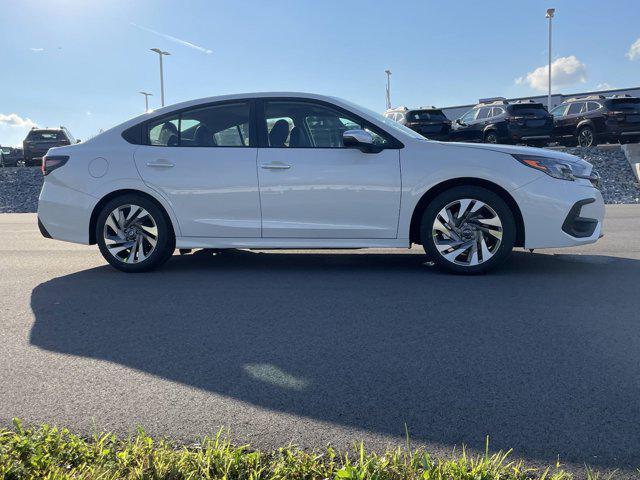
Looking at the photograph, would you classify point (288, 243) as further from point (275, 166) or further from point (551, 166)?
point (551, 166)

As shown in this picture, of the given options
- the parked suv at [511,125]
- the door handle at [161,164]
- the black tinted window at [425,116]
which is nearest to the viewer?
the door handle at [161,164]

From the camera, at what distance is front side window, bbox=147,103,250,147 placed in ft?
19.6

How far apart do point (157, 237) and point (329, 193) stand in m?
1.72

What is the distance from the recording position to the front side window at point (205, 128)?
19.6ft

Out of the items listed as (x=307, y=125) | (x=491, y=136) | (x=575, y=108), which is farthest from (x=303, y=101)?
(x=575, y=108)

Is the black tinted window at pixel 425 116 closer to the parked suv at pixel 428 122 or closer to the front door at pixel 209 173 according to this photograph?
the parked suv at pixel 428 122

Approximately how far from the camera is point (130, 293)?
5180mm

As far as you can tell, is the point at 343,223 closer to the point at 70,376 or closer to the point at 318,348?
the point at 318,348

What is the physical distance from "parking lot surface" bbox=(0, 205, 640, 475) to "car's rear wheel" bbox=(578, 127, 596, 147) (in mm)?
17114

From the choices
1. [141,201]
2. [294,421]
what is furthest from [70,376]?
[141,201]

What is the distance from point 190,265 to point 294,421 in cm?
415

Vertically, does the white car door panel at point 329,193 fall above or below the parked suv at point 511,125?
below

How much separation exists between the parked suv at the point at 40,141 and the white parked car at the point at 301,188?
20.9 metres

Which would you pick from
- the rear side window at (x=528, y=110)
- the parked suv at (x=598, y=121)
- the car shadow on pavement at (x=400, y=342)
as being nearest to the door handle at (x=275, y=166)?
the car shadow on pavement at (x=400, y=342)
